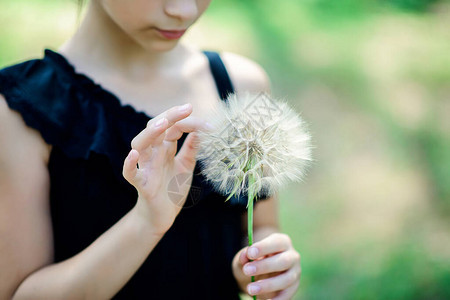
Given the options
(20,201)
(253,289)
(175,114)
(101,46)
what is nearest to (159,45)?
(101,46)

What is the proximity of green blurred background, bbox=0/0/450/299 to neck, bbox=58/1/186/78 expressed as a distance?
0.84 metres

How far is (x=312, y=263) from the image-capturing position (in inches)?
101

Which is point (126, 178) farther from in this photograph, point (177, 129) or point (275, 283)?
point (275, 283)

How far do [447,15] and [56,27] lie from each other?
3.84 metres

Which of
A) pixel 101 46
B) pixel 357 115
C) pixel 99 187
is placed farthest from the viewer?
pixel 357 115

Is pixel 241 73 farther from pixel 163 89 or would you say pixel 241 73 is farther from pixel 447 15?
pixel 447 15

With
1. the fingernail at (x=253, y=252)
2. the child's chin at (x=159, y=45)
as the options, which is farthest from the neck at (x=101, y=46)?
the fingernail at (x=253, y=252)

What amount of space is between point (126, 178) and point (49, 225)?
1.23ft

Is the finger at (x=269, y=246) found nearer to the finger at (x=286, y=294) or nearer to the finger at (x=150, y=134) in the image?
the finger at (x=286, y=294)

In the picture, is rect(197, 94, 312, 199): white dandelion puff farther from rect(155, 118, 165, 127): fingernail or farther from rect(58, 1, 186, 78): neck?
rect(58, 1, 186, 78): neck

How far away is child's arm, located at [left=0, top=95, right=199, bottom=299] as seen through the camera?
816 mm

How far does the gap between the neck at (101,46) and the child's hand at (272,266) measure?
59 cm

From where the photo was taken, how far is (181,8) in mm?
938

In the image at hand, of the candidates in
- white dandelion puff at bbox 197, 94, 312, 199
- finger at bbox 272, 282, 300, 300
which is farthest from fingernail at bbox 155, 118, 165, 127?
finger at bbox 272, 282, 300, 300
